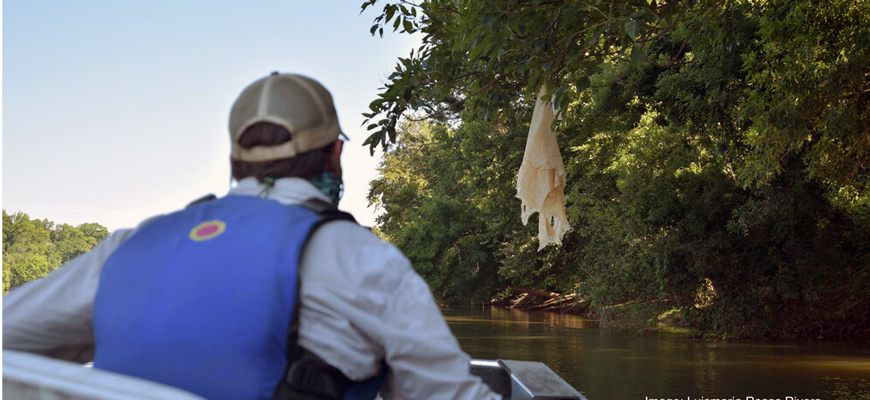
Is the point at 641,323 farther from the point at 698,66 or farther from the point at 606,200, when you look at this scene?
the point at 698,66

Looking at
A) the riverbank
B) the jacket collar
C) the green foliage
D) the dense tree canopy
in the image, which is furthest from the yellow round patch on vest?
the green foliage

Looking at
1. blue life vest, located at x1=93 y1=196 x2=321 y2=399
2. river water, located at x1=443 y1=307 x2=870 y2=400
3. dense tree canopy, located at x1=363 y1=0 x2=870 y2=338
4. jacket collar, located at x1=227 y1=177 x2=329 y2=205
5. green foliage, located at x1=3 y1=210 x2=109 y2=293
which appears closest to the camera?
blue life vest, located at x1=93 y1=196 x2=321 y2=399

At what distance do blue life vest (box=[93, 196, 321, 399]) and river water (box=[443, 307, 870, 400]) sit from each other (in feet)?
35.5

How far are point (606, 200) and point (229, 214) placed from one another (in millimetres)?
21501

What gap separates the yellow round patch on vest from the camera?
144cm

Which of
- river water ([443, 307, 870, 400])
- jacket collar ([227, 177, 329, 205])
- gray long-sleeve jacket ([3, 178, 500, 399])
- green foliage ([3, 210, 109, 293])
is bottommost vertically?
river water ([443, 307, 870, 400])

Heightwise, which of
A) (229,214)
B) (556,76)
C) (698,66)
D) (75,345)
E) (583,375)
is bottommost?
(583,375)

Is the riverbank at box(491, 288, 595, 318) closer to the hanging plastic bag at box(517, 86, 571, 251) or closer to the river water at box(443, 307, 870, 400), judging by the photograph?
the river water at box(443, 307, 870, 400)

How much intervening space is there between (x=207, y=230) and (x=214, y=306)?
0.14 meters

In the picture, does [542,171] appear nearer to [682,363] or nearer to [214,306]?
[214,306]

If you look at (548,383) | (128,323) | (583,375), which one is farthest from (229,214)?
(583,375)

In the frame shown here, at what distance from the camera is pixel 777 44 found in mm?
10695

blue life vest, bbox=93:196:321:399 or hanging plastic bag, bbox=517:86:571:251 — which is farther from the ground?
hanging plastic bag, bbox=517:86:571:251

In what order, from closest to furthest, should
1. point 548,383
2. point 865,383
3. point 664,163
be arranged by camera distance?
point 548,383 → point 865,383 → point 664,163
